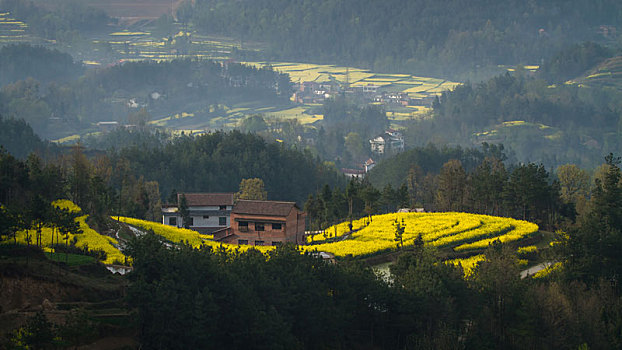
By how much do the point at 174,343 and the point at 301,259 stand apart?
11153 millimetres

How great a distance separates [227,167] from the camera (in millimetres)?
131750

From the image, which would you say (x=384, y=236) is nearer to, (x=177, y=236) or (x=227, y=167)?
(x=177, y=236)

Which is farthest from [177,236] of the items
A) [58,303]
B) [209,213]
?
[58,303]

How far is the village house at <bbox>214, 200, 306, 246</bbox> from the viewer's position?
71.3 meters

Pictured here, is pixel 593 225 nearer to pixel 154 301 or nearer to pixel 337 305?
pixel 337 305

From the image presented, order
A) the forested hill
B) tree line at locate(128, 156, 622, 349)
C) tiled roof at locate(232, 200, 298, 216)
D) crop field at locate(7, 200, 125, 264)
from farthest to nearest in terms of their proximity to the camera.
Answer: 1. the forested hill
2. tiled roof at locate(232, 200, 298, 216)
3. crop field at locate(7, 200, 125, 264)
4. tree line at locate(128, 156, 622, 349)

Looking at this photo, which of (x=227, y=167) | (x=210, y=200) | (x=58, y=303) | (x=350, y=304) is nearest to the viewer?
(x=58, y=303)

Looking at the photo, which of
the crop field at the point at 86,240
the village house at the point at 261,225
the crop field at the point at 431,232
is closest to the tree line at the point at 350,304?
the crop field at the point at 86,240

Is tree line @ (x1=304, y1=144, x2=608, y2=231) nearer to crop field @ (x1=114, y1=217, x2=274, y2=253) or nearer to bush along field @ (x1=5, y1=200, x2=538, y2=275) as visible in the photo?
bush along field @ (x1=5, y1=200, x2=538, y2=275)

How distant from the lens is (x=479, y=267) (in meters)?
53.5

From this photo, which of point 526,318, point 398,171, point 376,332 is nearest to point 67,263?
point 376,332

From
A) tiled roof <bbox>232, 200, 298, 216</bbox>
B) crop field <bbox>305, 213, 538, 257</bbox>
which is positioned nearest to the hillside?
crop field <bbox>305, 213, 538, 257</bbox>

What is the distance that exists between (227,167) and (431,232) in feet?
212

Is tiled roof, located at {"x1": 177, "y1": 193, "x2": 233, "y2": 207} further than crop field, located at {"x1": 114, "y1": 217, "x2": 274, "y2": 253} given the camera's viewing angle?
Yes
